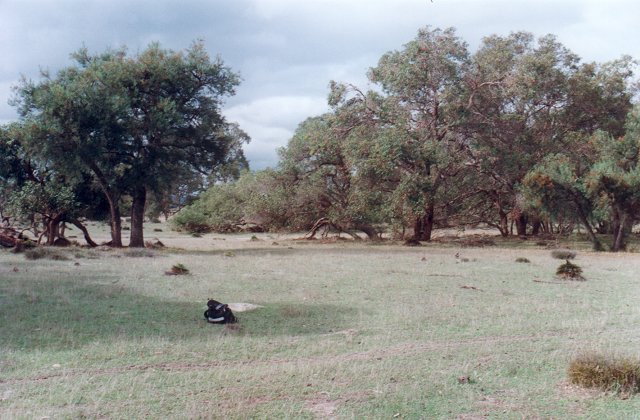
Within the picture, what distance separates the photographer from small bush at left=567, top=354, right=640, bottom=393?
5809 millimetres

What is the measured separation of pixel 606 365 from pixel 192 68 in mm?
23490

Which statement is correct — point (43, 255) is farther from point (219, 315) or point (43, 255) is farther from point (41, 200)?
point (219, 315)

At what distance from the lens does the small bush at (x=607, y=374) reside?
19.1 feet

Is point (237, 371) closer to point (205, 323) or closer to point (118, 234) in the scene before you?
point (205, 323)

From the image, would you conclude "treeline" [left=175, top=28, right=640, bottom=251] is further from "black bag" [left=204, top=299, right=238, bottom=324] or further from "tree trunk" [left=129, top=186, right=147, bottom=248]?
"black bag" [left=204, top=299, right=238, bottom=324]

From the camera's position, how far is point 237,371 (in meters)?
6.50

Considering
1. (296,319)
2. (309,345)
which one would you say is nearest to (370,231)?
(296,319)

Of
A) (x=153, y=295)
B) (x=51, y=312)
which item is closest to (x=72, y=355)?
(x=51, y=312)

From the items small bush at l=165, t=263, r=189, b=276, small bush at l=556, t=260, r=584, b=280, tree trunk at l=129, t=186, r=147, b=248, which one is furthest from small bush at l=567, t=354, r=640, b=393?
tree trunk at l=129, t=186, r=147, b=248

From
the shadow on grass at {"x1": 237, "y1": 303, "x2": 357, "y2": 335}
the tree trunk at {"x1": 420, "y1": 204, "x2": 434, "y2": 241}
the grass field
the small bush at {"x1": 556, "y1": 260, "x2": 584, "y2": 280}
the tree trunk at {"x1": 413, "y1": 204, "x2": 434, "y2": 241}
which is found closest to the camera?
the grass field

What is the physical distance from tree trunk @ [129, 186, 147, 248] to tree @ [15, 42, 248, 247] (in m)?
0.05

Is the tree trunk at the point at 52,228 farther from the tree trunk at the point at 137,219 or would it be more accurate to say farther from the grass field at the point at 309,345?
the grass field at the point at 309,345

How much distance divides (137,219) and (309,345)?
21.4 meters

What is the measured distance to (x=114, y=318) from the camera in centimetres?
940
